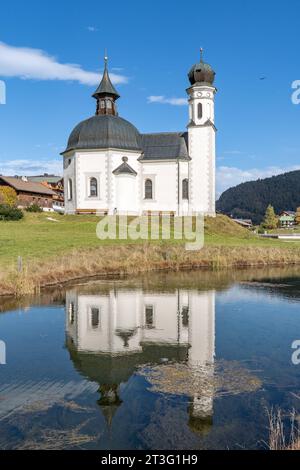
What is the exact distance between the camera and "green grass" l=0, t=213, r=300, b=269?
27.7m

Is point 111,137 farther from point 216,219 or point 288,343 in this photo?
point 288,343

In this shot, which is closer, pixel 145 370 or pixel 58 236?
pixel 145 370

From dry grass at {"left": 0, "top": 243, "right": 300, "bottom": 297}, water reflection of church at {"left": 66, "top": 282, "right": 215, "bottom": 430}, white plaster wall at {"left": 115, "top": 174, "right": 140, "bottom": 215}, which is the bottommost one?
water reflection of church at {"left": 66, "top": 282, "right": 215, "bottom": 430}

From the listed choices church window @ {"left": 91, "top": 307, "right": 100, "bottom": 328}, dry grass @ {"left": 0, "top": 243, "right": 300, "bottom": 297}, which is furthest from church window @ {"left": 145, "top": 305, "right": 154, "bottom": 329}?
dry grass @ {"left": 0, "top": 243, "right": 300, "bottom": 297}

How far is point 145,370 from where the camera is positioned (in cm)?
1130

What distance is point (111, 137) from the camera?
164ft

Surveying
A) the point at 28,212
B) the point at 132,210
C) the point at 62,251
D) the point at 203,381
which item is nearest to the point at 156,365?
the point at 203,381

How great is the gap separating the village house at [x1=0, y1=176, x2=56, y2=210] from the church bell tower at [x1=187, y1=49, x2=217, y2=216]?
27.4 m

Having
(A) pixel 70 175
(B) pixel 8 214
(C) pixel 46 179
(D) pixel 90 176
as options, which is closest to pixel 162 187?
(D) pixel 90 176

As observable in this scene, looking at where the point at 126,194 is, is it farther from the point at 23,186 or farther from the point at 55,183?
the point at 55,183

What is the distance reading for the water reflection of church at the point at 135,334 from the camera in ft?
34.2

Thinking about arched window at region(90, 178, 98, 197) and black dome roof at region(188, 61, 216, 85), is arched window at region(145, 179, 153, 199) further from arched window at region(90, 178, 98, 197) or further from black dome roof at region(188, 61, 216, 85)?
black dome roof at region(188, 61, 216, 85)

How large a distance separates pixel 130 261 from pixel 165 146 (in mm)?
26978

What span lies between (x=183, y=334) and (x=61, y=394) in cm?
599
